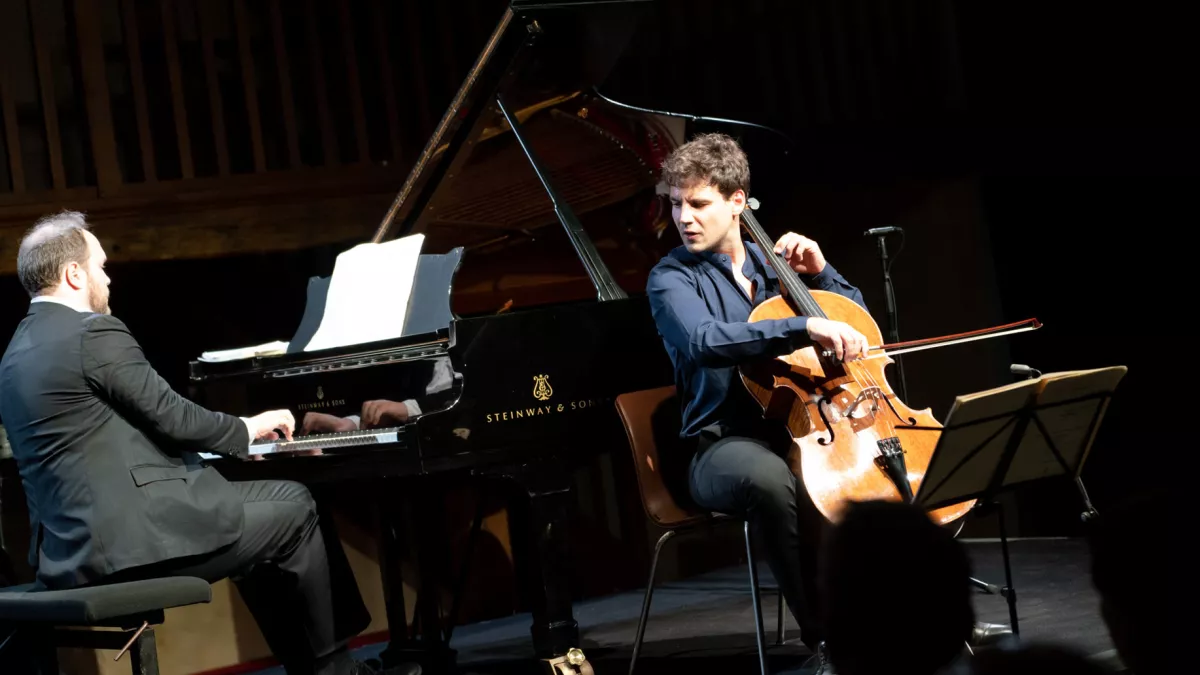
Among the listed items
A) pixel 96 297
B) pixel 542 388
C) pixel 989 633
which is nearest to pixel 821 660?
pixel 989 633

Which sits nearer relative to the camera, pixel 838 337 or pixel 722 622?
pixel 838 337

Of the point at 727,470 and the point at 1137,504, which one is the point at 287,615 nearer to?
the point at 727,470

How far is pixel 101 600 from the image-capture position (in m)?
2.83

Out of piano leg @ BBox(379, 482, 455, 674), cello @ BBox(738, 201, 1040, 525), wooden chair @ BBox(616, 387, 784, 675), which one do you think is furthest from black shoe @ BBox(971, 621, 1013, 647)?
piano leg @ BBox(379, 482, 455, 674)

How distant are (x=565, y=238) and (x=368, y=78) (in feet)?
4.99

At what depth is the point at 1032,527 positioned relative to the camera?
197 inches

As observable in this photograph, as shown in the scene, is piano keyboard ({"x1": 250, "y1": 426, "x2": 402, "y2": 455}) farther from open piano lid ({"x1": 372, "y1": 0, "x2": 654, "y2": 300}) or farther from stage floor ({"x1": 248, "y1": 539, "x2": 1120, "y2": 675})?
stage floor ({"x1": 248, "y1": 539, "x2": 1120, "y2": 675})

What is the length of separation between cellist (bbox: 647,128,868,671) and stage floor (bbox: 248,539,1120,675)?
561mm

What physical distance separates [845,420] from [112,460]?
6.01 ft

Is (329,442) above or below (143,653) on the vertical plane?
above

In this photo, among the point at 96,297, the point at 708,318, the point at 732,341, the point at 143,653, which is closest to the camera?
the point at 143,653

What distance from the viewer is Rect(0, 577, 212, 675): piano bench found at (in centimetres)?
285

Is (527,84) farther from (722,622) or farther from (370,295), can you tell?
(722,622)

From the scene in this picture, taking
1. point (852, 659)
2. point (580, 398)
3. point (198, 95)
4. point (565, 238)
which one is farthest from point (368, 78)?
point (852, 659)
